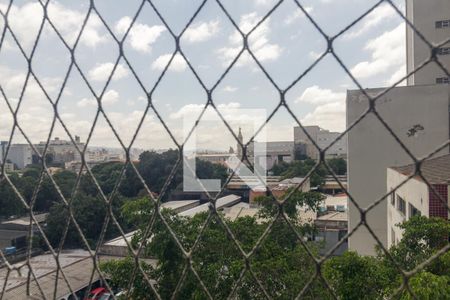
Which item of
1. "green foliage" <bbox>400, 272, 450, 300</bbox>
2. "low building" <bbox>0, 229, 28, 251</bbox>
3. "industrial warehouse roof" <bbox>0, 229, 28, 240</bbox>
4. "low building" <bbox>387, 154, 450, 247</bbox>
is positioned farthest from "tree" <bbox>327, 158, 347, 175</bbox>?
"industrial warehouse roof" <bbox>0, 229, 28, 240</bbox>

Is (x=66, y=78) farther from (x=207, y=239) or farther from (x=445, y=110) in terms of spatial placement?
(x=445, y=110)

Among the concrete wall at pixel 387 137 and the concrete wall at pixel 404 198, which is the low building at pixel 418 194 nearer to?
the concrete wall at pixel 404 198

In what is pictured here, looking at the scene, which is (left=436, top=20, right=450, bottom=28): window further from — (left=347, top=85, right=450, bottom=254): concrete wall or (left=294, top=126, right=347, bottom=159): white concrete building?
(left=294, top=126, right=347, bottom=159): white concrete building

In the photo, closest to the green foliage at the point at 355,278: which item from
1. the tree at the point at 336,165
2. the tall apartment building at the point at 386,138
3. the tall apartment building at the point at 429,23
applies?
the tree at the point at 336,165

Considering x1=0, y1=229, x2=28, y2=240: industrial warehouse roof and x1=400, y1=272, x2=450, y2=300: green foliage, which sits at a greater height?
x1=400, y1=272, x2=450, y2=300: green foliage

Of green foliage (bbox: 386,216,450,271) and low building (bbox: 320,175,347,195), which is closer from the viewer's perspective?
low building (bbox: 320,175,347,195)

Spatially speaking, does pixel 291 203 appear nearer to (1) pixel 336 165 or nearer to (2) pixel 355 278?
(1) pixel 336 165

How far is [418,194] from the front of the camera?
104 inches

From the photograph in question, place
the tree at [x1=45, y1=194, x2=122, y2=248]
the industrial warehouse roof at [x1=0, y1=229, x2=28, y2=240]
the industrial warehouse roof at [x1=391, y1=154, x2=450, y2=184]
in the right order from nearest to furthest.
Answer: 1. the industrial warehouse roof at [x1=391, y1=154, x2=450, y2=184]
2. the tree at [x1=45, y1=194, x2=122, y2=248]
3. the industrial warehouse roof at [x1=0, y1=229, x2=28, y2=240]

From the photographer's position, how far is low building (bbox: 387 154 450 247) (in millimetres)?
2154

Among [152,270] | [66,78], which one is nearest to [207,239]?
[152,270]

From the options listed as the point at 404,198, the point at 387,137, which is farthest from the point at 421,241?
the point at 387,137

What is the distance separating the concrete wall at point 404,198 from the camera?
8.23 ft

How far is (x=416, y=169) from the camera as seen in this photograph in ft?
1.54
